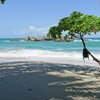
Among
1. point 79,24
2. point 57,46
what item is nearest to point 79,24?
point 79,24

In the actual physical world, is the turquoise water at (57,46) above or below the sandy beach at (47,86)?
below

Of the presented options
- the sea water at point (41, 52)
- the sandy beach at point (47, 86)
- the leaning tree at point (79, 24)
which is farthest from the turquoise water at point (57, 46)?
the sandy beach at point (47, 86)

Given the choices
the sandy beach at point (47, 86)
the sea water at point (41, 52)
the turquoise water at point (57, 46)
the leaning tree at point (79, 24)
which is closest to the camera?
the sandy beach at point (47, 86)

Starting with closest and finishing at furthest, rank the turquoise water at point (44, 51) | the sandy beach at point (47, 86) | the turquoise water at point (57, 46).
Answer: the sandy beach at point (47, 86), the turquoise water at point (44, 51), the turquoise water at point (57, 46)

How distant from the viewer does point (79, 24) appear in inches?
655

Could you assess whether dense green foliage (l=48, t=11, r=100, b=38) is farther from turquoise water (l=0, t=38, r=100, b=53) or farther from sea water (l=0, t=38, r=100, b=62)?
turquoise water (l=0, t=38, r=100, b=53)

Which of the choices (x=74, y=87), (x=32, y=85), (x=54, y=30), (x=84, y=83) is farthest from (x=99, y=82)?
(x=54, y=30)

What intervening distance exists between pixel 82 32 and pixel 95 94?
548 cm

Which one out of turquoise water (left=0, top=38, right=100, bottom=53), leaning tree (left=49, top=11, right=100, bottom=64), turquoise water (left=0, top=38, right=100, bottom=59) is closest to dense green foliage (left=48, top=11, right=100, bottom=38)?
leaning tree (left=49, top=11, right=100, bottom=64)

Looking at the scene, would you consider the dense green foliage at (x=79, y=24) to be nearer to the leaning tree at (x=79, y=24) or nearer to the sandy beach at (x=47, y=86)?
the leaning tree at (x=79, y=24)

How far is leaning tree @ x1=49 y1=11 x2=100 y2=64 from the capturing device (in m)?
16.5

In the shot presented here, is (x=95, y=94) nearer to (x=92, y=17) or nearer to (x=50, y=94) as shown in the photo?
(x=50, y=94)

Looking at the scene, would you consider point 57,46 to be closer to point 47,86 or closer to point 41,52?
point 41,52

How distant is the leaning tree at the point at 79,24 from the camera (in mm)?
16469
